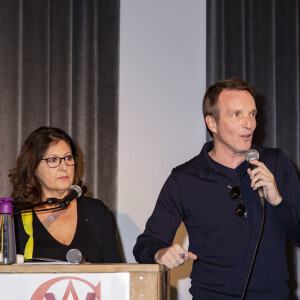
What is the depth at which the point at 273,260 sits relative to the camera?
8.72 ft

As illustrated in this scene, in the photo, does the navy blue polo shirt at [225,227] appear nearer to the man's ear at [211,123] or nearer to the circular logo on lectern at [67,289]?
the man's ear at [211,123]

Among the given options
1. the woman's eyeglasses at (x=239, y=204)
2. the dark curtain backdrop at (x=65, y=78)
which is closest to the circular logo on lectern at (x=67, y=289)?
the woman's eyeglasses at (x=239, y=204)

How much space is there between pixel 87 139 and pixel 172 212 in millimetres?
1196

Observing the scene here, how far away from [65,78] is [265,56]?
1.55m

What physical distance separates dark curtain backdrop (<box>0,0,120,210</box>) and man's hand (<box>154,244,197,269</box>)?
5.04ft

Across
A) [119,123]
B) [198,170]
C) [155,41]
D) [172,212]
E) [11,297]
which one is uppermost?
[155,41]

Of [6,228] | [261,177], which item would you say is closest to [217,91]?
[261,177]

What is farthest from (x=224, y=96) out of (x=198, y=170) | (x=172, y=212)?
(x=172, y=212)

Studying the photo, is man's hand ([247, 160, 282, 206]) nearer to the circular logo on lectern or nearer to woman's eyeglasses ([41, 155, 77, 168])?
the circular logo on lectern

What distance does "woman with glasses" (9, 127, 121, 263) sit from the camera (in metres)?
3.19

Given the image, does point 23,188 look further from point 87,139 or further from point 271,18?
point 271,18

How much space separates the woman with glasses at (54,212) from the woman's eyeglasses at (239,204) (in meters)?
0.97

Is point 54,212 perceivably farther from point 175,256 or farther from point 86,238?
point 175,256

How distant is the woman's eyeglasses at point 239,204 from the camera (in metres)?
2.71
